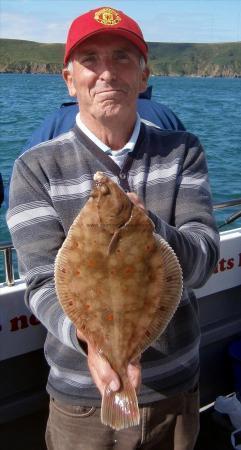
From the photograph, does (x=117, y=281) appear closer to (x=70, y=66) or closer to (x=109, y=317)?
(x=109, y=317)

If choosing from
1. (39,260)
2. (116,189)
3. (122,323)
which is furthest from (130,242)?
(39,260)

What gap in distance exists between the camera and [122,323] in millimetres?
1907

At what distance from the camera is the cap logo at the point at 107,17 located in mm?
2262

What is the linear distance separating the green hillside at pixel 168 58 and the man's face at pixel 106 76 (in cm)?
10959

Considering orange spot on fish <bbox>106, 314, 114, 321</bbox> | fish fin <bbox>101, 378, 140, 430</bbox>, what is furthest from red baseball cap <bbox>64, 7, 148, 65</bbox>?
fish fin <bbox>101, 378, 140, 430</bbox>

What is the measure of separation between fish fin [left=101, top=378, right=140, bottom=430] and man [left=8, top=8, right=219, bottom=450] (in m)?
0.28

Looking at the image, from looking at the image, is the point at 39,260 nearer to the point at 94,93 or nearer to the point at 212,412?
the point at 94,93

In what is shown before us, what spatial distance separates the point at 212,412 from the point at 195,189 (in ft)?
7.83

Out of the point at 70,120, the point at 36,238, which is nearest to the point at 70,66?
the point at 36,238

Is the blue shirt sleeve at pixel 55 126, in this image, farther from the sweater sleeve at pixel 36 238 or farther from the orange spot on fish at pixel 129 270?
the orange spot on fish at pixel 129 270

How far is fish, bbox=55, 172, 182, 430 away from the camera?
1.77 meters

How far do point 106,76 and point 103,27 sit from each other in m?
0.20

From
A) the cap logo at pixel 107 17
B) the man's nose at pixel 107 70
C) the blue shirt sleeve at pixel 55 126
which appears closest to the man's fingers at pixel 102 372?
the man's nose at pixel 107 70

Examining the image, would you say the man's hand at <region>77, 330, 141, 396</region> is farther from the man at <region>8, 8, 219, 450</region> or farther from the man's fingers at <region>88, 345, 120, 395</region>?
the man at <region>8, 8, 219, 450</region>
